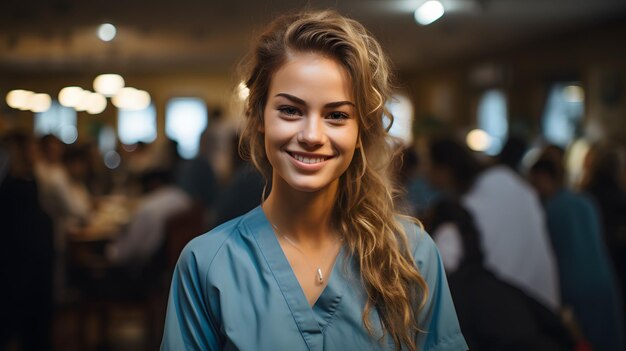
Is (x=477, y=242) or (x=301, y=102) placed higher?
(x=301, y=102)

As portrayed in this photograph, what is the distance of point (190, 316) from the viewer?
1.32 metres

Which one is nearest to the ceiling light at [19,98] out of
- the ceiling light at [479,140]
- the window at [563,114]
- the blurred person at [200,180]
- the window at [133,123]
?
the window at [133,123]

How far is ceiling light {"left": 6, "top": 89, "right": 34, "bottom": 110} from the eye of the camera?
1458cm

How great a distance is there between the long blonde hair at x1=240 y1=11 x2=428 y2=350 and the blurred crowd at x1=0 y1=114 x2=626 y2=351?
222 mm

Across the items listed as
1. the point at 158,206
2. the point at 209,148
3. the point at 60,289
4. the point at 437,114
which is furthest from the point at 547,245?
the point at 437,114

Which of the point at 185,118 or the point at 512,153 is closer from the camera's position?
the point at 512,153

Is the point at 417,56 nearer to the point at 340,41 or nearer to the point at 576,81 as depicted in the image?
the point at 576,81

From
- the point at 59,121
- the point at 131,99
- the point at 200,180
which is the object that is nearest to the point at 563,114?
the point at 200,180

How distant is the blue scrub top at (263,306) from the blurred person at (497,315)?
2.98 ft

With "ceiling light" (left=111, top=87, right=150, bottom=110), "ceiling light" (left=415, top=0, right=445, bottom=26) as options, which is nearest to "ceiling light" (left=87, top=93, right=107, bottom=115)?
"ceiling light" (left=111, top=87, right=150, bottom=110)

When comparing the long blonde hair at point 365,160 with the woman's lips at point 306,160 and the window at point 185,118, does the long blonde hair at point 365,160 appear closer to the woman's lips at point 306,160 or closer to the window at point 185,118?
the woman's lips at point 306,160

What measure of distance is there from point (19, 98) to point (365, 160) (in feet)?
49.8

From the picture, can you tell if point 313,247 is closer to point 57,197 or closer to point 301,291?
point 301,291

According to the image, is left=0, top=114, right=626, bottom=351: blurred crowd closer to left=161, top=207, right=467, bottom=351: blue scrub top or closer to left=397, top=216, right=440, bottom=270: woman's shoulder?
left=397, top=216, right=440, bottom=270: woman's shoulder
